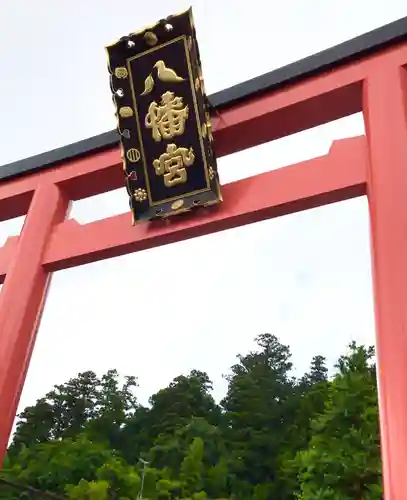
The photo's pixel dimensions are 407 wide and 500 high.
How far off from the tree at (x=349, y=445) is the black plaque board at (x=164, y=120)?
8326 millimetres

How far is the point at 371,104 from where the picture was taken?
219 cm

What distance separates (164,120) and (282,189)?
74 centimetres

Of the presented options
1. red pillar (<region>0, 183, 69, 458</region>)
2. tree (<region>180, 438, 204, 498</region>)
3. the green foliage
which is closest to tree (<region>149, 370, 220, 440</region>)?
the green foliage

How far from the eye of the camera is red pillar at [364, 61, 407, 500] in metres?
1.49

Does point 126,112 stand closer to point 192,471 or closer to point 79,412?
point 192,471

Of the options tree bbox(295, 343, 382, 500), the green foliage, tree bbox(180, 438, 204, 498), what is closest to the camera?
tree bbox(295, 343, 382, 500)

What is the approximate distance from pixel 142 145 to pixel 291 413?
2181cm

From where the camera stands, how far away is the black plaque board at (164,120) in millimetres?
2490

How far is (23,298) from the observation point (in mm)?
2635

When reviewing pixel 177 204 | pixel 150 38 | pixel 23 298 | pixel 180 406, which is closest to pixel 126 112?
pixel 150 38

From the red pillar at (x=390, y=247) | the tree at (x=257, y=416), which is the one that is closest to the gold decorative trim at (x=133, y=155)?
the red pillar at (x=390, y=247)

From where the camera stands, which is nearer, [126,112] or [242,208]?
[242,208]

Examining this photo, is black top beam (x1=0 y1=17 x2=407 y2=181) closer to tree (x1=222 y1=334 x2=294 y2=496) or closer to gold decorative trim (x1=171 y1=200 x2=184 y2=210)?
gold decorative trim (x1=171 y1=200 x2=184 y2=210)

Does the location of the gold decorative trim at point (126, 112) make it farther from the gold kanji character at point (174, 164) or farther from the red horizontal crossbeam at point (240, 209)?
the red horizontal crossbeam at point (240, 209)
